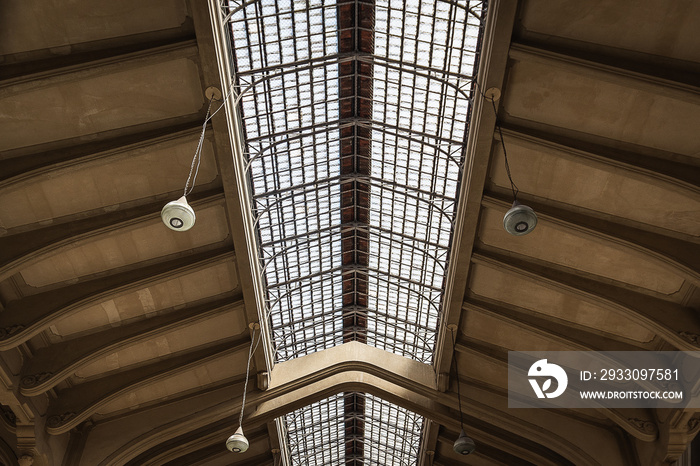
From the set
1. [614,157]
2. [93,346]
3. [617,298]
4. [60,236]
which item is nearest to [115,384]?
[93,346]

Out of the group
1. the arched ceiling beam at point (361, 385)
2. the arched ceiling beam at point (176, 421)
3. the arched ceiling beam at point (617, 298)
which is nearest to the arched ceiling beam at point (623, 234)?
the arched ceiling beam at point (617, 298)

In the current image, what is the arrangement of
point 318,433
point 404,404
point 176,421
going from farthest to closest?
point 318,433 < point 404,404 < point 176,421

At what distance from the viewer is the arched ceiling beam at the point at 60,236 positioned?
14336mm

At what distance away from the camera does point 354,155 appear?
724 inches

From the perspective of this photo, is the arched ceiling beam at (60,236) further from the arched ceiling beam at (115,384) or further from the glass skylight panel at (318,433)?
the glass skylight panel at (318,433)

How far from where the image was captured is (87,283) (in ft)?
54.0

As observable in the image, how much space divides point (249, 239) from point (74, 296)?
15.0 ft

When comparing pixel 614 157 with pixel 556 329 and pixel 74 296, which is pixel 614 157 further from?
pixel 74 296

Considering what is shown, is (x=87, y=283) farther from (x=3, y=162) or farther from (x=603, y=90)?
(x=603, y=90)

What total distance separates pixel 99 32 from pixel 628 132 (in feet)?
35.6
